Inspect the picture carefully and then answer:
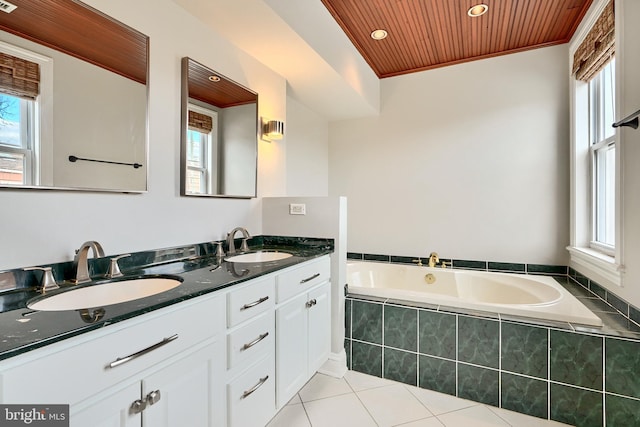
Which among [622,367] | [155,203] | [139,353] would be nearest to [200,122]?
[155,203]

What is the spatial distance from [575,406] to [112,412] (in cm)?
213

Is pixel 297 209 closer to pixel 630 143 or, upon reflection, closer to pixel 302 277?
pixel 302 277

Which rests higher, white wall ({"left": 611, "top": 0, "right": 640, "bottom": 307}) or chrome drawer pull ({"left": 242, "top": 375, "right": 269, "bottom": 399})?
white wall ({"left": 611, "top": 0, "right": 640, "bottom": 307})

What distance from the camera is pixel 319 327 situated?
6.64ft

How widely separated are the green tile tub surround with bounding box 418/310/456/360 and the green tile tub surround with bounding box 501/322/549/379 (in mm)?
274

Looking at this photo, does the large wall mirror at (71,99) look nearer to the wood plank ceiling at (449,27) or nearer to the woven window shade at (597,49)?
the wood plank ceiling at (449,27)

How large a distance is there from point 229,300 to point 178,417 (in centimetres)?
41

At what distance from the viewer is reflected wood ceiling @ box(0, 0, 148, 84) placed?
3.69ft

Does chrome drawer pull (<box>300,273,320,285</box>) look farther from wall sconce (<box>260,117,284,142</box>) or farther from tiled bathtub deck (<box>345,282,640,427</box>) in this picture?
wall sconce (<box>260,117,284,142</box>)

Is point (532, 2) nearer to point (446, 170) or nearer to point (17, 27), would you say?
point (446, 170)

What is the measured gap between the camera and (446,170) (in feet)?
10.2

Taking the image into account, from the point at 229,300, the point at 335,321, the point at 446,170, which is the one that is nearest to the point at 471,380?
the point at 335,321

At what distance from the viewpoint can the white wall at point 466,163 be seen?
Result: 9.00 ft

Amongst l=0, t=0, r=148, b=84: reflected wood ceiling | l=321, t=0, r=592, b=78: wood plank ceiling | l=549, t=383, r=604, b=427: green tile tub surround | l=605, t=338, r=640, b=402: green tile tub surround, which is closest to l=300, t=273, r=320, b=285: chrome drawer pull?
→ l=0, t=0, r=148, b=84: reflected wood ceiling
